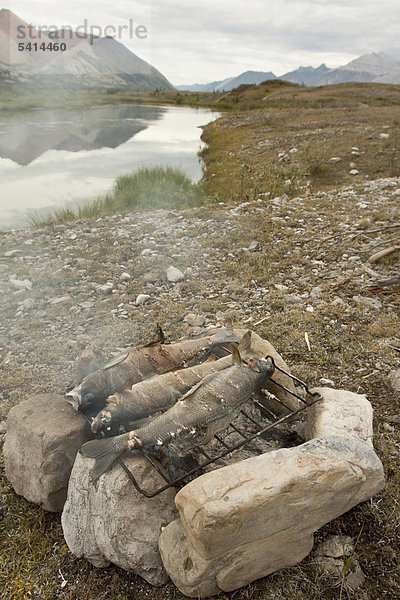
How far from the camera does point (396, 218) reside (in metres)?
8.27

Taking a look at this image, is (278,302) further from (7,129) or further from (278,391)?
(7,129)

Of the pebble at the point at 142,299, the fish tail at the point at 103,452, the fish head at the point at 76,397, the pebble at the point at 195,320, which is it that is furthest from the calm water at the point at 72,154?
the fish tail at the point at 103,452

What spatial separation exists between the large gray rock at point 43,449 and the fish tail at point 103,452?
1.10 feet

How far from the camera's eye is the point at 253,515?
2377 millimetres

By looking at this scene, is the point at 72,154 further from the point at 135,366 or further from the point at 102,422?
the point at 102,422

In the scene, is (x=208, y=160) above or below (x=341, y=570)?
above

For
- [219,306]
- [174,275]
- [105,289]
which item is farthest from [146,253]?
[219,306]

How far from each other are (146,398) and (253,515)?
119 cm

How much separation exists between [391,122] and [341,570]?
20.8m

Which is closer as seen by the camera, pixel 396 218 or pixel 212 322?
pixel 212 322

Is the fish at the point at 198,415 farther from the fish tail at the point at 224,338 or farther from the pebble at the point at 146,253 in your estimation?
the pebble at the point at 146,253

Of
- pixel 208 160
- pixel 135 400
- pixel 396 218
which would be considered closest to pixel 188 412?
pixel 135 400

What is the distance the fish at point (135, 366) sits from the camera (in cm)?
317

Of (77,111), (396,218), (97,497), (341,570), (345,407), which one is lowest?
(341,570)
